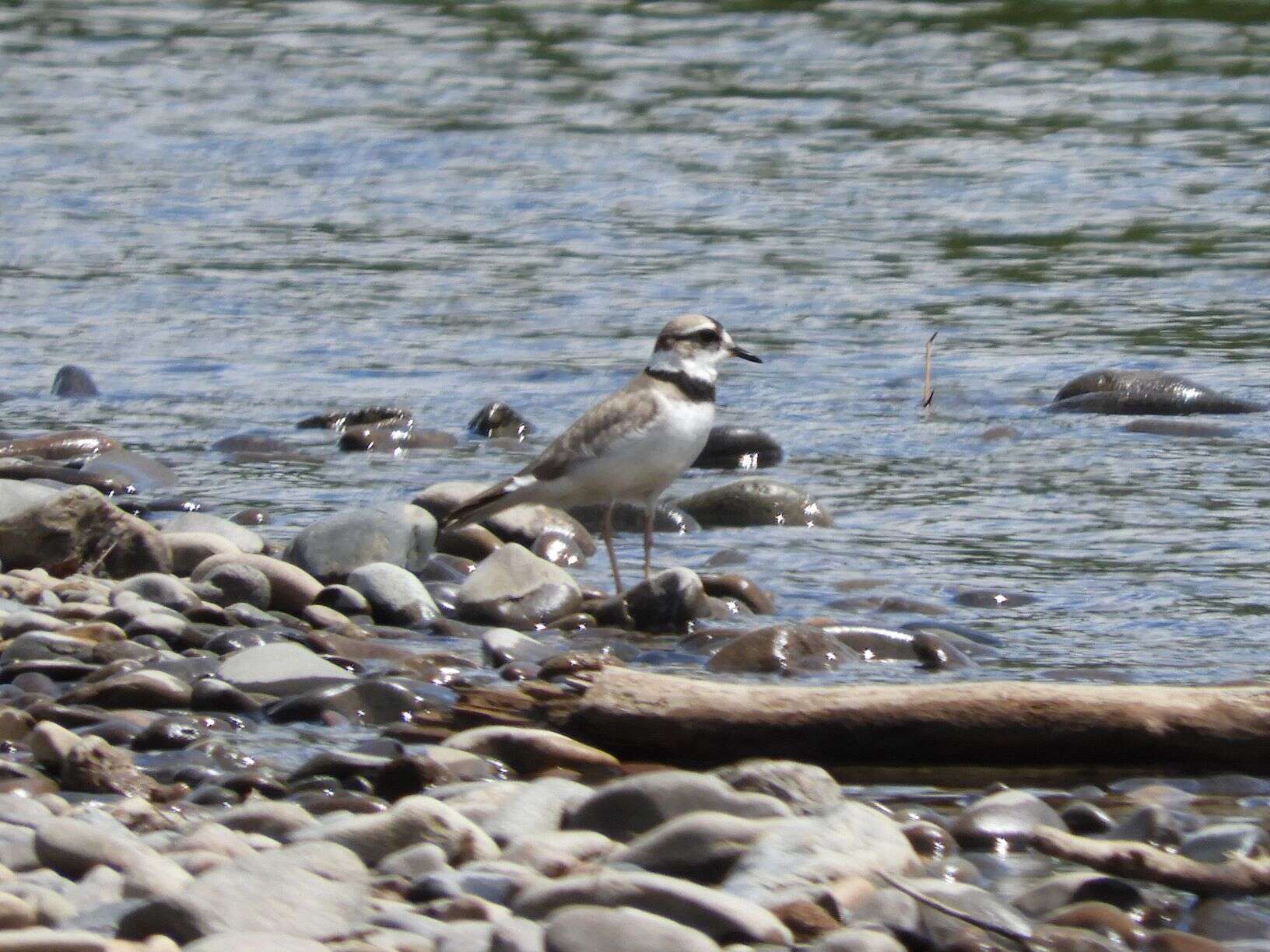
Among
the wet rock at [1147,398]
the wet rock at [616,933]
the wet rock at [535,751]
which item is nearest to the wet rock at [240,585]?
the wet rock at [535,751]

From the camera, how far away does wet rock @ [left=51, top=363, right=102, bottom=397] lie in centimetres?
1158

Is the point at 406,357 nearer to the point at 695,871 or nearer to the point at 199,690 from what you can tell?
the point at 199,690

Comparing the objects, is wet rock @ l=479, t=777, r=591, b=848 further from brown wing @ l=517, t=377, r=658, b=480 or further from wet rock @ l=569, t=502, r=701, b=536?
wet rock @ l=569, t=502, r=701, b=536

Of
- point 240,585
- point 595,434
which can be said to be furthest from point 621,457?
point 240,585

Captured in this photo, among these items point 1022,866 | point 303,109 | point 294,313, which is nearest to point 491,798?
point 1022,866

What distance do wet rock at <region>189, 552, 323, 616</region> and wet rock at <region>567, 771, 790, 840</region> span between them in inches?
104

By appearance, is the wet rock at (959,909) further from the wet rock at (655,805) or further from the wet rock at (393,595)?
the wet rock at (393,595)

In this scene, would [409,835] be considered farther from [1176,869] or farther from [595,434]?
[595,434]

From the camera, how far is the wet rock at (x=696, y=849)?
173 inches

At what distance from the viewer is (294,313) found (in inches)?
536

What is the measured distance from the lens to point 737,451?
1020 centimetres

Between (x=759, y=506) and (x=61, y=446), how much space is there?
2.98 m

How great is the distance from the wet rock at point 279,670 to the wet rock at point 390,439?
411 cm

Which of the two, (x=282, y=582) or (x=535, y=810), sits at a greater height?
(x=535, y=810)
